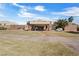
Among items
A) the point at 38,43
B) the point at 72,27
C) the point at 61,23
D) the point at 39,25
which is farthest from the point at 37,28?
the point at 72,27

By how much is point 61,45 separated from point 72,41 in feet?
0.53

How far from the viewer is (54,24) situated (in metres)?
3.26

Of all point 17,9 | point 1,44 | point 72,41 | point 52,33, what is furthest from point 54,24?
point 1,44

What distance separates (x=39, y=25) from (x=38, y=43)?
247mm

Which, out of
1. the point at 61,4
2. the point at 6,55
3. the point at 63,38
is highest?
the point at 61,4

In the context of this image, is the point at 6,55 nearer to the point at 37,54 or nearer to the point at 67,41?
the point at 37,54

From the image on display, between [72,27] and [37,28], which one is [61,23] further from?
[37,28]

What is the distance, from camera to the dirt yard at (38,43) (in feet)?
10.5

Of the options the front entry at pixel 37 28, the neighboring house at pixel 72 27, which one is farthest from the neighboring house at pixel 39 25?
the neighboring house at pixel 72 27

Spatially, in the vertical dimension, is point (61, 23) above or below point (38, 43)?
above

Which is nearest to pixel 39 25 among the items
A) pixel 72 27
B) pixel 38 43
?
pixel 38 43

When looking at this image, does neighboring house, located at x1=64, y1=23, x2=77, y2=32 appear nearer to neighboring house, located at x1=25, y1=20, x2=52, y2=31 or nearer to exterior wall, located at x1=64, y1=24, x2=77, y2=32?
exterior wall, located at x1=64, y1=24, x2=77, y2=32

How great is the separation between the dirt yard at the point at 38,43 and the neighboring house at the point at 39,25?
2.0 inches

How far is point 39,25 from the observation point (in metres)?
3.24
